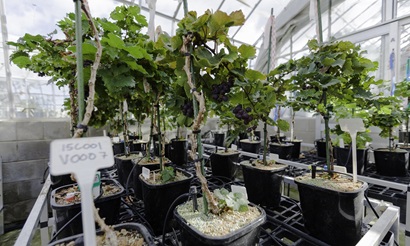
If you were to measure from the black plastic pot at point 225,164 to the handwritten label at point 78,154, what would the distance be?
46.6 inches

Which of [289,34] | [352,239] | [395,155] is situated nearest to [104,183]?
[352,239]

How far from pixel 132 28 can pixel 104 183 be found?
744mm

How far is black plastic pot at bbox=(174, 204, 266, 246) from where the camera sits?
1.57ft

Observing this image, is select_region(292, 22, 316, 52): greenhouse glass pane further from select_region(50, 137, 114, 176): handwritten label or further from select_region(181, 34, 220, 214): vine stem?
select_region(50, 137, 114, 176): handwritten label

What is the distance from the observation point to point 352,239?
2.20 ft

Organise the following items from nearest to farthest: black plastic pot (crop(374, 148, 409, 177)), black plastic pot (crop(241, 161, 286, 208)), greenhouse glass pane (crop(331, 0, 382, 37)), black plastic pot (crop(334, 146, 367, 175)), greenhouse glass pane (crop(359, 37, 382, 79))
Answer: black plastic pot (crop(241, 161, 286, 208)) < black plastic pot (crop(374, 148, 409, 177)) < black plastic pot (crop(334, 146, 367, 175)) < greenhouse glass pane (crop(359, 37, 382, 79)) < greenhouse glass pane (crop(331, 0, 382, 37))

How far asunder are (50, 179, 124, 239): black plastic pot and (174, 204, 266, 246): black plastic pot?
32cm

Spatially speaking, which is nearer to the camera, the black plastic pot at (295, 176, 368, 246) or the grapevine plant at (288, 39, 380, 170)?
the black plastic pot at (295, 176, 368, 246)

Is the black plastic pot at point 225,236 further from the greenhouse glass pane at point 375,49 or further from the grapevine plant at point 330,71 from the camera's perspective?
the greenhouse glass pane at point 375,49

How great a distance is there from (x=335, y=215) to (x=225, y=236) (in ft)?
1.54

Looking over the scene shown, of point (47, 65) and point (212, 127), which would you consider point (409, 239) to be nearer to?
point (47, 65)

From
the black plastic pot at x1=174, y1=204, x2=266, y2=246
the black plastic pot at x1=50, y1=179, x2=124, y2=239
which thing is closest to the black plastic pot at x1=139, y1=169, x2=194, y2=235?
the black plastic pot at x1=50, y1=179, x2=124, y2=239

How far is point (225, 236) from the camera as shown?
19.0 inches

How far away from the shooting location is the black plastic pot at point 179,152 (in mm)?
1922
